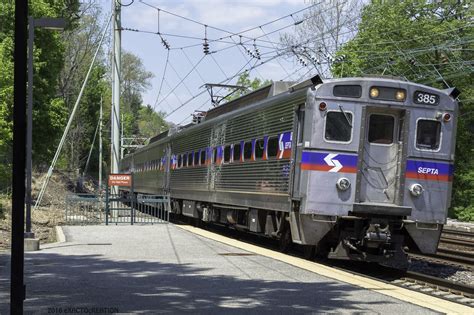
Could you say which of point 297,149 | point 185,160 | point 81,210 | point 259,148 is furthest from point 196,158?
point 297,149

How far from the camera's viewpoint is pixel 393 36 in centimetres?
3681

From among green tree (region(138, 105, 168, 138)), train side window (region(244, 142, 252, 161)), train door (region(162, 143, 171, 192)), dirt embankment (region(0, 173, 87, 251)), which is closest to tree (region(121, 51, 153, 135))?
green tree (region(138, 105, 168, 138))

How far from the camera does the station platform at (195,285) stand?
7.48 metres

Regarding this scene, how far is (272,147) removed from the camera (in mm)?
13812

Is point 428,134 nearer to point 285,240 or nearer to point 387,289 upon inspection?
point 285,240

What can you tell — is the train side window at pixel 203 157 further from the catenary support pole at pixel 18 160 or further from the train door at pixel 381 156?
the catenary support pole at pixel 18 160

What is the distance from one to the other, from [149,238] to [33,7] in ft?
52.9

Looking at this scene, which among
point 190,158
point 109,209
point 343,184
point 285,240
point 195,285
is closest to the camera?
point 195,285

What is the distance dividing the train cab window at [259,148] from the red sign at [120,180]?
945 cm

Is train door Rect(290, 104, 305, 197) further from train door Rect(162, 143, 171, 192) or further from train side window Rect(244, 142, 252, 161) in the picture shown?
train door Rect(162, 143, 171, 192)

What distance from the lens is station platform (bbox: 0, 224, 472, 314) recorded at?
295 inches

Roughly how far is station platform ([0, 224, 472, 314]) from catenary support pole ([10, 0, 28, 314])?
6.36ft

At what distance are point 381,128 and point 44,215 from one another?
17502 mm

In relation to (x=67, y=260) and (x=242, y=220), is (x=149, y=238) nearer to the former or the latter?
(x=242, y=220)
